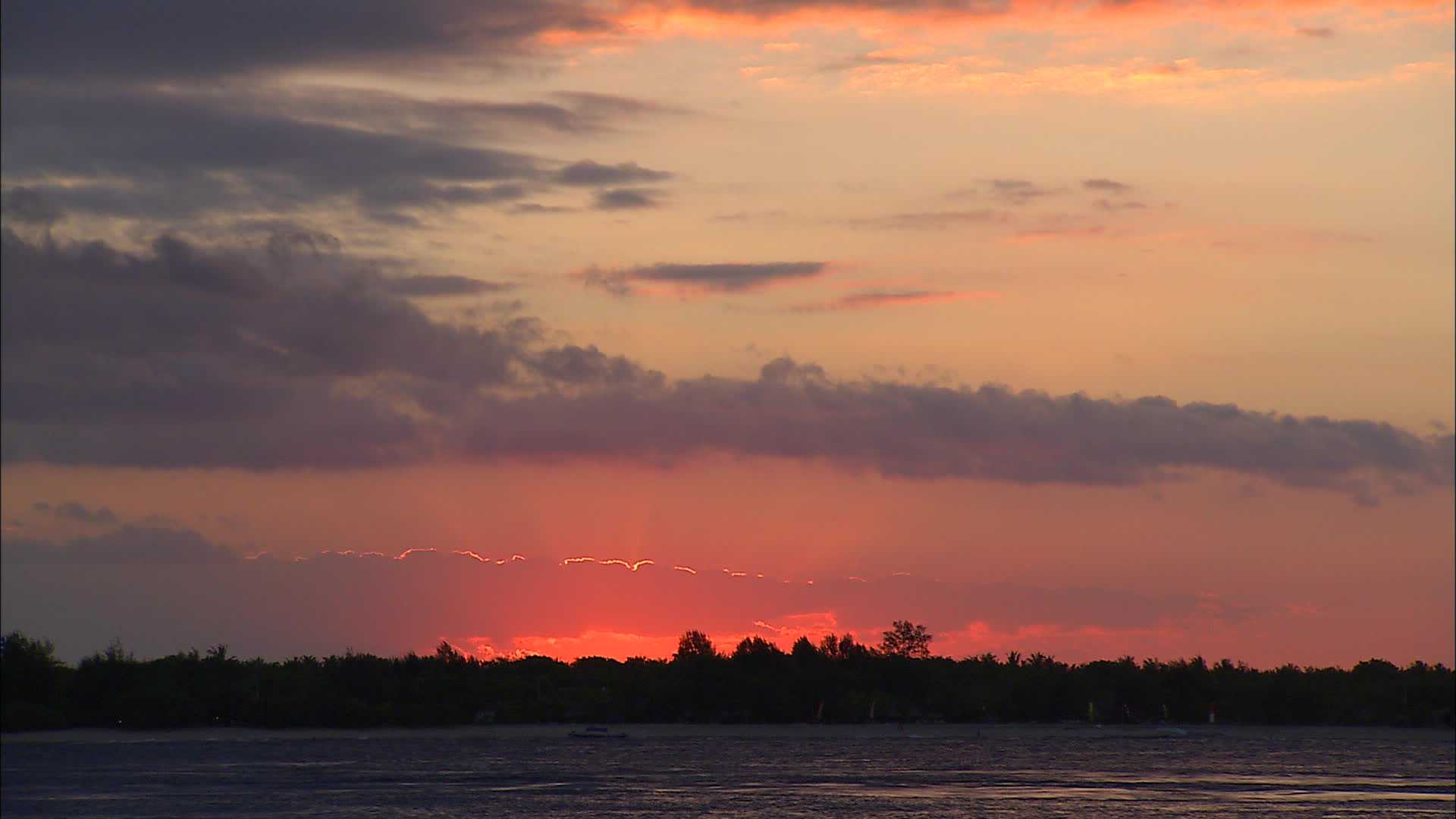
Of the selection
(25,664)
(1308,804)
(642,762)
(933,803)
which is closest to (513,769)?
(642,762)

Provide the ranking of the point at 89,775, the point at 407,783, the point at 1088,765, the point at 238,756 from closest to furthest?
the point at 407,783 < the point at 89,775 < the point at 1088,765 < the point at 238,756

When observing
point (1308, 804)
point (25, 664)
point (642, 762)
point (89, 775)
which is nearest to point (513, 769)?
point (642, 762)

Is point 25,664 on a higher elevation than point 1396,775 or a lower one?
higher

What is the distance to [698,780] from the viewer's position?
422 ft

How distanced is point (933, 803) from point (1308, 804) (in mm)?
22763

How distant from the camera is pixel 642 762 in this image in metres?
158

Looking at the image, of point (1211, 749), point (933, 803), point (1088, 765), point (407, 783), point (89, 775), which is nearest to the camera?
point (933, 803)

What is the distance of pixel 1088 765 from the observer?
156 metres

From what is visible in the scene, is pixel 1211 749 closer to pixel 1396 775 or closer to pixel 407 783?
pixel 1396 775

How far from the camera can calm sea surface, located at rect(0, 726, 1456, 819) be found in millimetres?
102688

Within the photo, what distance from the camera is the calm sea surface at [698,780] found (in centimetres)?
10269

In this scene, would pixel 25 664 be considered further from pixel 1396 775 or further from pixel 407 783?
pixel 1396 775

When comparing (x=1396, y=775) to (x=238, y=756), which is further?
(x=238, y=756)

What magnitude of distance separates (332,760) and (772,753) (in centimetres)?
4408
